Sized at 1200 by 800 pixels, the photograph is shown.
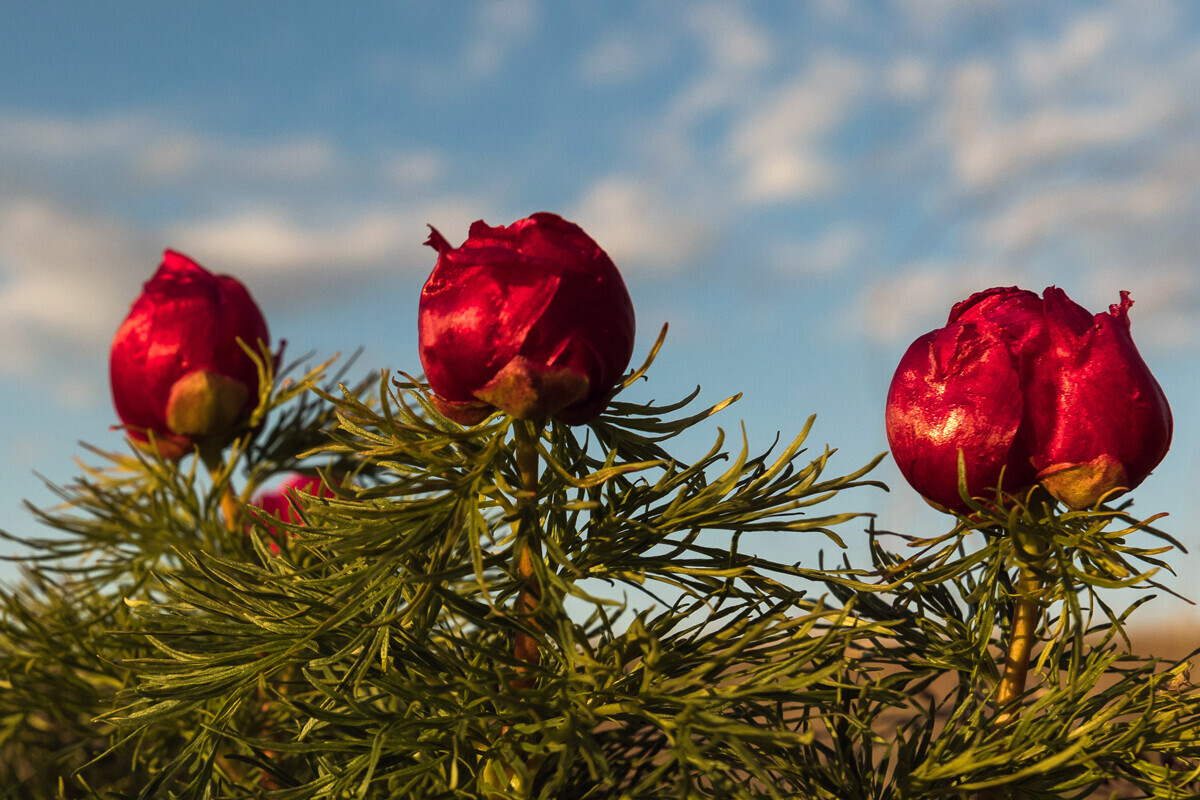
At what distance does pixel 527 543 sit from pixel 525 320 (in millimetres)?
193

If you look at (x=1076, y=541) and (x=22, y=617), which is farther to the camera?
(x=22, y=617)

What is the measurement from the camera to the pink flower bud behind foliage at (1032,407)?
87 cm

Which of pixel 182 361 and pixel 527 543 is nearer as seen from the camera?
pixel 527 543

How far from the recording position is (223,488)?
159 centimetres

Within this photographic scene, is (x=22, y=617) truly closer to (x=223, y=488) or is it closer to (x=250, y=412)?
(x=223, y=488)

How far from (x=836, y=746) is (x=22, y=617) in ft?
Result: 4.20

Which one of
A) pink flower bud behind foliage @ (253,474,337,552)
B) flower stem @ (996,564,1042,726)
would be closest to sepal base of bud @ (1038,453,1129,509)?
flower stem @ (996,564,1042,726)

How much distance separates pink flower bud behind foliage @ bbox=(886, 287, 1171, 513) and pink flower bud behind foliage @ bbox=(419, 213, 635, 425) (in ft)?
0.94

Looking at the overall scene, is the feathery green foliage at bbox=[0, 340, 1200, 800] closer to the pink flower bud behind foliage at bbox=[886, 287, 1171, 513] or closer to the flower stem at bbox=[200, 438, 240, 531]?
the pink flower bud behind foliage at bbox=[886, 287, 1171, 513]

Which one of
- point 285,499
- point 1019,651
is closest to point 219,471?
point 285,499

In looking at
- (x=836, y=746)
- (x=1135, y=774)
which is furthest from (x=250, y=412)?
(x=1135, y=774)

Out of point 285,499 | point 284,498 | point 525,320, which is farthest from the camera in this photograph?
point 284,498

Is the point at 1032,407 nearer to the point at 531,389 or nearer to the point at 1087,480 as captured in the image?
the point at 1087,480

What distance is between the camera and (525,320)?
2.59 ft
